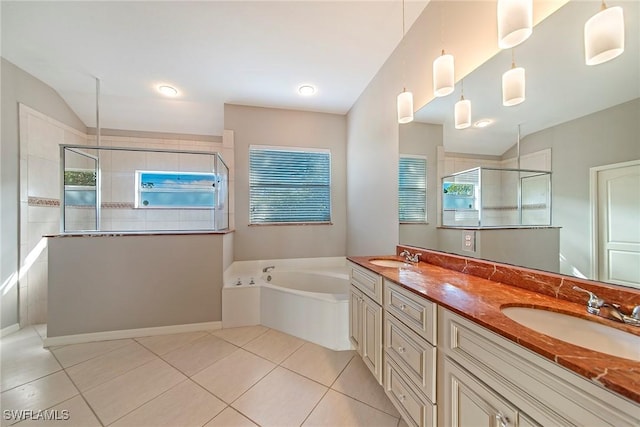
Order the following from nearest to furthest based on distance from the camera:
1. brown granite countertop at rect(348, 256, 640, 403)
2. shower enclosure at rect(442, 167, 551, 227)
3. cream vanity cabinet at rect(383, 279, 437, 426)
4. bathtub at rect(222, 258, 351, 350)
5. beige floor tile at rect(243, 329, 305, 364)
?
brown granite countertop at rect(348, 256, 640, 403) < cream vanity cabinet at rect(383, 279, 437, 426) < shower enclosure at rect(442, 167, 551, 227) < beige floor tile at rect(243, 329, 305, 364) < bathtub at rect(222, 258, 351, 350)

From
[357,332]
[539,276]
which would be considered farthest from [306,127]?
[539,276]

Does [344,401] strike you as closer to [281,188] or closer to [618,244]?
[618,244]

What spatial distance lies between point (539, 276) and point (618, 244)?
0.92 ft

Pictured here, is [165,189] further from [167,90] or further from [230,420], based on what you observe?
[230,420]

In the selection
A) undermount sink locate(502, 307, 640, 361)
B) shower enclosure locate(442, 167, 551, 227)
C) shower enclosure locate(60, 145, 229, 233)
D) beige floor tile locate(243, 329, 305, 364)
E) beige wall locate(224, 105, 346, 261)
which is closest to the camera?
undermount sink locate(502, 307, 640, 361)

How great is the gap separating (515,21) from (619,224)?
93 centimetres

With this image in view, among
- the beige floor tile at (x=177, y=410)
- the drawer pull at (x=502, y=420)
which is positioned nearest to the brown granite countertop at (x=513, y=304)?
the drawer pull at (x=502, y=420)

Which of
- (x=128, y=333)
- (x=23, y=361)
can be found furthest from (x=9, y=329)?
(x=128, y=333)

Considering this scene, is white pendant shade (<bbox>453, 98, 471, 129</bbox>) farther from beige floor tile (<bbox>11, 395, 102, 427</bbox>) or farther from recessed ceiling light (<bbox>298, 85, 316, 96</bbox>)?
beige floor tile (<bbox>11, 395, 102, 427</bbox>)

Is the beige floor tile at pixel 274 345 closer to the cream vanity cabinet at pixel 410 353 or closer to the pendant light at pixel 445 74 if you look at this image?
the cream vanity cabinet at pixel 410 353

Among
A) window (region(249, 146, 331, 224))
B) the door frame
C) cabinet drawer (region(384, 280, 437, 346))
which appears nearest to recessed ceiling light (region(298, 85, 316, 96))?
window (region(249, 146, 331, 224))

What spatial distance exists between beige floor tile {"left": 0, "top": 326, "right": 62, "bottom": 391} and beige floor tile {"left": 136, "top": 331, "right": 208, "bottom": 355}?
55 cm

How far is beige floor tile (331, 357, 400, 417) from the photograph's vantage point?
1399 mm

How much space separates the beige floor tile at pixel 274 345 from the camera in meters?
1.91
